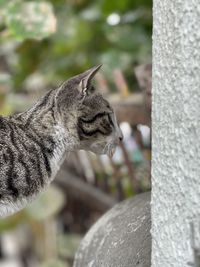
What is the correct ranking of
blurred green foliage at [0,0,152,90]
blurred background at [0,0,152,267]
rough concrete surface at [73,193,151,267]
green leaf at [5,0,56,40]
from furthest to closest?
blurred green foliage at [0,0,152,90] < blurred background at [0,0,152,267] < green leaf at [5,0,56,40] < rough concrete surface at [73,193,151,267]

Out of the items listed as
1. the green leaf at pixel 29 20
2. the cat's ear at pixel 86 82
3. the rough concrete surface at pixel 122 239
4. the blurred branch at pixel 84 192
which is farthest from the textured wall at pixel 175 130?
the blurred branch at pixel 84 192

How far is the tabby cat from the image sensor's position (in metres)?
1.34

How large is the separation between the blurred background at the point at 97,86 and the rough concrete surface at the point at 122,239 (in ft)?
1.57

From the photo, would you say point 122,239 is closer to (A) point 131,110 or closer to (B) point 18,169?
(B) point 18,169

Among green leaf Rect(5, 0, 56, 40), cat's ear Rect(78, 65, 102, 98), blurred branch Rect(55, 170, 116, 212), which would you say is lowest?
blurred branch Rect(55, 170, 116, 212)

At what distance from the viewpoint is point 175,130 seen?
943mm

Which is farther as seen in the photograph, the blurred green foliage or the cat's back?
the blurred green foliage

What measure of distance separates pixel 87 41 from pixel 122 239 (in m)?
1.46

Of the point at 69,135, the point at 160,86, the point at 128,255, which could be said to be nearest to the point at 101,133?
the point at 69,135

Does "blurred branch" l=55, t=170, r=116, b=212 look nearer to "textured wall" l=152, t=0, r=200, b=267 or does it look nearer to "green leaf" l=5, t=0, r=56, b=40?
"green leaf" l=5, t=0, r=56, b=40

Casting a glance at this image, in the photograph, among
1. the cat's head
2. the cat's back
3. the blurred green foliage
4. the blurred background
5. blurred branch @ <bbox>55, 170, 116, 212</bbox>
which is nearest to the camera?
the cat's back

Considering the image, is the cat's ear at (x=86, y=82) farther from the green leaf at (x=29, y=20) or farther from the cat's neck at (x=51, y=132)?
the green leaf at (x=29, y=20)

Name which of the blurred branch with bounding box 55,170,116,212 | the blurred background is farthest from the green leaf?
the blurred branch with bounding box 55,170,116,212

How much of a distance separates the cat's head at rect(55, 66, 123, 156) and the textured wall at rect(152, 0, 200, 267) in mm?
437
